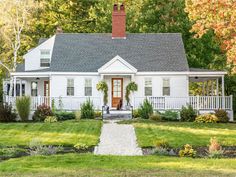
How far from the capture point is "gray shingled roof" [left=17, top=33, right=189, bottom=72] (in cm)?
3378

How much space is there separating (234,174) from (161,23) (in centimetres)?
3287

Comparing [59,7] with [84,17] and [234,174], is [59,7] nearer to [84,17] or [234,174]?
[84,17]

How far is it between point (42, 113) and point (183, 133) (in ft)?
34.4

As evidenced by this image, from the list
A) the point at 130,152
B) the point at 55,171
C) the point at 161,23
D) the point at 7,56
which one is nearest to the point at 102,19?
the point at 161,23

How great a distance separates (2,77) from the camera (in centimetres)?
→ 4472

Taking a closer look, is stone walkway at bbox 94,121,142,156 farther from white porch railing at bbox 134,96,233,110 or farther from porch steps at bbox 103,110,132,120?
white porch railing at bbox 134,96,233,110

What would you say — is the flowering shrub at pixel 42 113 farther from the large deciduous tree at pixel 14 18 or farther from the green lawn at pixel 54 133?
the large deciduous tree at pixel 14 18

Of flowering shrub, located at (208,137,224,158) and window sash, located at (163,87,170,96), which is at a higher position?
window sash, located at (163,87,170,96)

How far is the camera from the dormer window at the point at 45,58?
36.4 meters

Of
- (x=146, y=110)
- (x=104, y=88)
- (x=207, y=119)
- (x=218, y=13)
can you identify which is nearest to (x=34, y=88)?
(x=104, y=88)

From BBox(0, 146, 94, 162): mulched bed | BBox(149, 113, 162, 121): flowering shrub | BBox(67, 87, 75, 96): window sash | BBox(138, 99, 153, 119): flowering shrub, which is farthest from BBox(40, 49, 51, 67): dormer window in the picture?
BBox(0, 146, 94, 162): mulched bed

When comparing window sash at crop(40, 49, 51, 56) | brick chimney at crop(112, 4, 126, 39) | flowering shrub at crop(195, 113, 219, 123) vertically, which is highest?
brick chimney at crop(112, 4, 126, 39)

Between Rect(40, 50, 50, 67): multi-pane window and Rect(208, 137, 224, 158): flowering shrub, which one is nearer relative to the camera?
Rect(208, 137, 224, 158): flowering shrub

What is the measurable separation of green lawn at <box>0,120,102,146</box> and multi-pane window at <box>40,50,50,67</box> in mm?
11045
